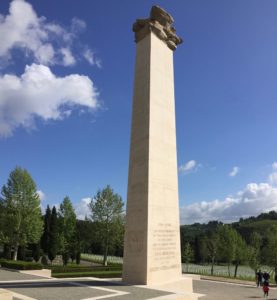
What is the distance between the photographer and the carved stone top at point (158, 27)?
18453 millimetres

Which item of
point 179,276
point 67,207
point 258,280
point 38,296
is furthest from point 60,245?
point 38,296

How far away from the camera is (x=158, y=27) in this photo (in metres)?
18.7

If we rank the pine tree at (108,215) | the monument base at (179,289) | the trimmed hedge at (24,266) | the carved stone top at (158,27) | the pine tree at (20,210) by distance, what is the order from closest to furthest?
the monument base at (179,289), the carved stone top at (158,27), the trimmed hedge at (24,266), the pine tree at (20,210), the pine tree at (108,215)

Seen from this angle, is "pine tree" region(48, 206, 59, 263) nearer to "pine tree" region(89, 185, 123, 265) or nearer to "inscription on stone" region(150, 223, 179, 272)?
"pine tree" region(89, 185, 123, 265)

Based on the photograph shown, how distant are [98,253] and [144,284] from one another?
69.6 meters

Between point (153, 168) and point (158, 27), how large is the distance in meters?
8.16

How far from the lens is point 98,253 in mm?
80812

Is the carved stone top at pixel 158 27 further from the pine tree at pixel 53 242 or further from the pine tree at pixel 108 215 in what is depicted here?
the pine tree at pixel 53 242

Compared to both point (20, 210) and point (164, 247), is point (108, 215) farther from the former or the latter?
point (164, 247)

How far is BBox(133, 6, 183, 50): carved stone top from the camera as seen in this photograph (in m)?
18.5

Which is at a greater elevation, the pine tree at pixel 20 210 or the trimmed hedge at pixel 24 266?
the pine tree at pixel 20 210

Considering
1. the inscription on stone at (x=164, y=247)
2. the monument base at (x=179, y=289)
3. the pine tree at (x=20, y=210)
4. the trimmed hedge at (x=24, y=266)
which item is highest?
the pine tree at (x=20, y=210)

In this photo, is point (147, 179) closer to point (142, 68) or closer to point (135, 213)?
point (135, 213)

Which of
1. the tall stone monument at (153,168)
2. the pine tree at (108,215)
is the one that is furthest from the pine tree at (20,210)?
the tall stone monument at (153,168)
